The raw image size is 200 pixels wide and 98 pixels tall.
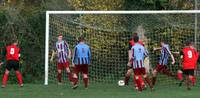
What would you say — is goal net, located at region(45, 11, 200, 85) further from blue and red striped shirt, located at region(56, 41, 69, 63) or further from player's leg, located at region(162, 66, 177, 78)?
player's leg, located at region(162, 66, 177, 78)

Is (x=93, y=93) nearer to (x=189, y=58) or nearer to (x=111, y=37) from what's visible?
(x=189, y=58)

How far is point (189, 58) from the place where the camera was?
20.5 metres

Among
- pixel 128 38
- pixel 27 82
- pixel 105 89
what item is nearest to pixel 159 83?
pixel 128 38

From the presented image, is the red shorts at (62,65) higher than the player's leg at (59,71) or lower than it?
higher

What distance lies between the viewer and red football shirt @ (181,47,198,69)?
66.9 feet

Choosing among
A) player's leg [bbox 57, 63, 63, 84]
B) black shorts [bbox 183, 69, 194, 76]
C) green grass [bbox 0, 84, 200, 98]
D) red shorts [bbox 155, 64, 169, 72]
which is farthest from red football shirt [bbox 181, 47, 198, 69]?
player's leg [bbox 57, 63, 63, 84]

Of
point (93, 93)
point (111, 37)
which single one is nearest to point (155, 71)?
point (111, 37)

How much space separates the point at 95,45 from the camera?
24422 mm

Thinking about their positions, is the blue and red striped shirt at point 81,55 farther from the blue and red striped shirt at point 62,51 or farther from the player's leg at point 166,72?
the player's leg at point 166,72

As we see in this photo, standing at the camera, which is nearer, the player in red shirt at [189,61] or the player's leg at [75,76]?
the player in red shirt at [189,61]

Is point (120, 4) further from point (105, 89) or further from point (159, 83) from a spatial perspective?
point (105, 89)

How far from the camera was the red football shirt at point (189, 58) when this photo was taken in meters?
20.4

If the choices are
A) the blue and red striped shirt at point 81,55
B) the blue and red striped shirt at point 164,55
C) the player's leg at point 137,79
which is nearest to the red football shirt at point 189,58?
the blue and red striped shirt at point 164,55

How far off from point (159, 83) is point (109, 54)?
236 cm
